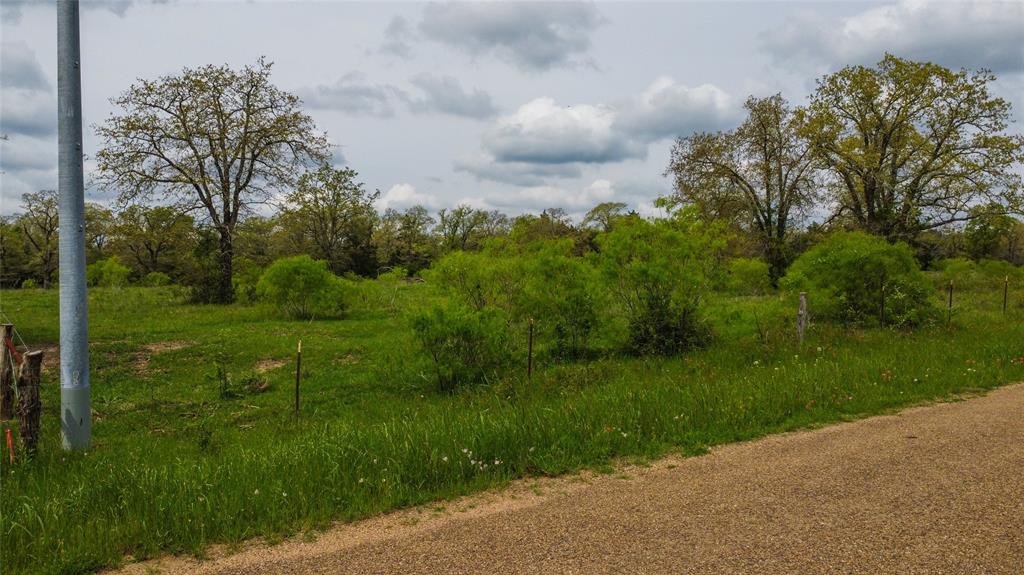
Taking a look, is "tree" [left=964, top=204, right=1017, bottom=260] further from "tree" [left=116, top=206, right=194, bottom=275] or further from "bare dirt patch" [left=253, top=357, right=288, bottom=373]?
"tree" [left=116, top=206, right=194, bottom=275]

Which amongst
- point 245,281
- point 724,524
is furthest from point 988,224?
point 245,281

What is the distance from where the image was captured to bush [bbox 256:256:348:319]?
67.9 feet

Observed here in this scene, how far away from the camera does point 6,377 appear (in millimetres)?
5984

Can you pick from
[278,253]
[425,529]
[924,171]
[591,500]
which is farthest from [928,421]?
[278,253]

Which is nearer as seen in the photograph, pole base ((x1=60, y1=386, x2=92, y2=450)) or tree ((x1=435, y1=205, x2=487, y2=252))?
pole base ((x1=60, y1=386, x2=92, y2=450))

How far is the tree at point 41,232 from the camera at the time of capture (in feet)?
155

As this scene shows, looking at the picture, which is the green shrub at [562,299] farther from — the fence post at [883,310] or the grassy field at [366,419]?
the fence post at [883,310]

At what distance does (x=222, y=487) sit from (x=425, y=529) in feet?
5.93

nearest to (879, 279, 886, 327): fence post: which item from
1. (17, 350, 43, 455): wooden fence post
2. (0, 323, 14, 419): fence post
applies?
(17, 350, 43, 455): wooden fence post

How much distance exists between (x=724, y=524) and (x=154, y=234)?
40305 millimetres

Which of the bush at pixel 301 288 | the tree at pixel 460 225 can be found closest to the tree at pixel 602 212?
the tree at pixel 460 225

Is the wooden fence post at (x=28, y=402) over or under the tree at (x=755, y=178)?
under

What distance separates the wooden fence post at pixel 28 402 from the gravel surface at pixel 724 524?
290cm

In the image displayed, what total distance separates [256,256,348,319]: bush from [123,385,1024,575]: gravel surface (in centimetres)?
1700
